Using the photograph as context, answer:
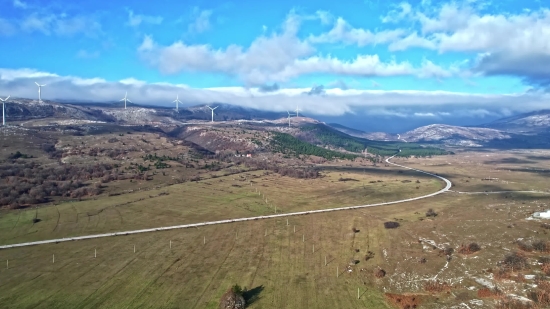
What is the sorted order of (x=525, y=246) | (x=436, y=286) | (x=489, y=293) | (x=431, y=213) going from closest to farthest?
(x=489, y=293), (x=436, y=286), (x=525, y=246), (x=431, y=213)

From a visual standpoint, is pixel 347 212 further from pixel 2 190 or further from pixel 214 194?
pixel 2 190

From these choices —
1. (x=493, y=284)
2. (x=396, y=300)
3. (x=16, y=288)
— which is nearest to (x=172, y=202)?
(x=16, y=288)

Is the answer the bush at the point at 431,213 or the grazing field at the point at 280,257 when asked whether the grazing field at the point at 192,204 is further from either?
the bush at the point at 431,213

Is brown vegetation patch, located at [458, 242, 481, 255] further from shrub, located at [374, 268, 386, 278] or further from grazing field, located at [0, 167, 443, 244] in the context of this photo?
grazing field, located at [0, 167, 443, 244]

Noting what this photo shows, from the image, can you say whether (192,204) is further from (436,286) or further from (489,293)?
(489,293)

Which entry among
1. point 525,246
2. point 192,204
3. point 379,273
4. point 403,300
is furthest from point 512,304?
point 192,204

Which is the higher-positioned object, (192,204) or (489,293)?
(489,293)

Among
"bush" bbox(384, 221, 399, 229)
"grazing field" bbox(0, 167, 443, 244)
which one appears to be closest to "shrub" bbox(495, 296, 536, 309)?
"bush" bbox(384, 221, 399, 229)

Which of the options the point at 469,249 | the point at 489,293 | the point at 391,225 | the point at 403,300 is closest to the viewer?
the point at 403,300
